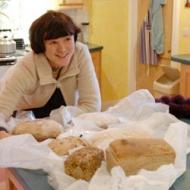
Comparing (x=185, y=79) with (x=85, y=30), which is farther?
(x=85, y=30)

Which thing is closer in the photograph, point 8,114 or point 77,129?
point 77,129

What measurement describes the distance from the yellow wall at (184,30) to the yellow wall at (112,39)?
80 cm

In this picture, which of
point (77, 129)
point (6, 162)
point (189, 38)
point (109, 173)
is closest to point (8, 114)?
point (77, 129)

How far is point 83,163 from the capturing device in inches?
39.1

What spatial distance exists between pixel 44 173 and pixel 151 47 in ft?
11.4

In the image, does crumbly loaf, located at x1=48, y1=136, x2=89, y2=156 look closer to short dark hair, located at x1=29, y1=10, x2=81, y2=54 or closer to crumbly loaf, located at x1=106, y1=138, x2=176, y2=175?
crumbly loaf, located at x1=106, y1=138, x2=176, y2=175

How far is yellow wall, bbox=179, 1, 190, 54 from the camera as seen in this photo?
393cm

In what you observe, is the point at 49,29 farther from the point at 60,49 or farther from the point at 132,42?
the point at 132,42

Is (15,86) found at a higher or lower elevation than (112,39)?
higher

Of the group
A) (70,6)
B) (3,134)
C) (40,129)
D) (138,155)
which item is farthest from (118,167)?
(70,6)

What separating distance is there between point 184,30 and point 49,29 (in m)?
2.54

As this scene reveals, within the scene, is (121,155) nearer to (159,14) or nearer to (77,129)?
(77,129)

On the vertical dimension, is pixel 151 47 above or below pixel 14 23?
below

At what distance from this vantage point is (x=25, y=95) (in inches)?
73.5
